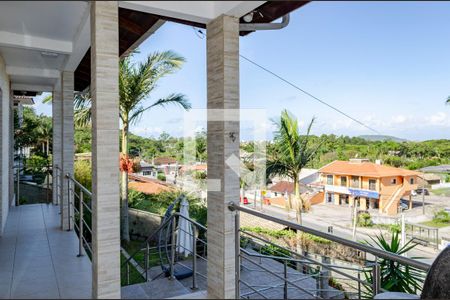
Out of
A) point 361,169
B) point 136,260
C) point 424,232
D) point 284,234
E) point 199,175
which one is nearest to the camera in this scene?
point 136,260

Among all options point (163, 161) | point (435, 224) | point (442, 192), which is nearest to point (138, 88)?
point (163, 161)

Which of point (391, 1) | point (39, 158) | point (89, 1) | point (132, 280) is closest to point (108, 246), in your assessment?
point (89, 1)

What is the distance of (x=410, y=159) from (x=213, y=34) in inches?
703

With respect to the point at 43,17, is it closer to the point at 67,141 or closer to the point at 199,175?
the point at 67,141

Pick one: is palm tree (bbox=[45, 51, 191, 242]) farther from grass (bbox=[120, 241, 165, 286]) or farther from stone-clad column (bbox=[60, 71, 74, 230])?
stone-clad column (bbox=[60, 71, 74, 230])

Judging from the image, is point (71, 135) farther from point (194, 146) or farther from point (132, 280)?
point (194, 146)

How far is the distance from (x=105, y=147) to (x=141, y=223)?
8318 mm

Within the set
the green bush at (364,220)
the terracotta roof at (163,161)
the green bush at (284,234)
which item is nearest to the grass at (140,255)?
the terracotta roof at (163,161)

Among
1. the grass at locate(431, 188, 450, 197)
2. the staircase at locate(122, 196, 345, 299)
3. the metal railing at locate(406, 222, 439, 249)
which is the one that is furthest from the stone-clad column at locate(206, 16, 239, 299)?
the grass at locate(431, 188, 450, 197)

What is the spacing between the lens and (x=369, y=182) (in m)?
20.6

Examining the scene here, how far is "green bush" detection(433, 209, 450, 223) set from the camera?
18.5 metres

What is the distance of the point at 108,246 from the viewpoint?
7.34ft

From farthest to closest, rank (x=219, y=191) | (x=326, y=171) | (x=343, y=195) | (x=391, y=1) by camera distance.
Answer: (x=343, y=195)
(x=326, y=171)
(x=219, y=191)
(x=391, y=1)

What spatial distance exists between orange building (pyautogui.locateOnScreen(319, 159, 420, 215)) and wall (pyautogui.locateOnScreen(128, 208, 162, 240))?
11.8 metres
